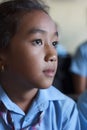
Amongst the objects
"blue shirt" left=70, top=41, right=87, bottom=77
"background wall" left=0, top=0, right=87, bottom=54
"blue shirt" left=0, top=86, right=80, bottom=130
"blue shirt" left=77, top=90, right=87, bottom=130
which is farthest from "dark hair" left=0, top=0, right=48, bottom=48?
"background wall" left=0, top=0, right=87, bottom=54

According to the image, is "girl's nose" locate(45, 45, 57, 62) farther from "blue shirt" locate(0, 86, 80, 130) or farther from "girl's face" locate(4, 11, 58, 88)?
"blue shirt" locate(0, 86, 80, 130)

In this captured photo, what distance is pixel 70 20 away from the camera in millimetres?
2529

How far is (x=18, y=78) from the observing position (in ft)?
3.27

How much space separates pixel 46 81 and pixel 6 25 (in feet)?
0.65

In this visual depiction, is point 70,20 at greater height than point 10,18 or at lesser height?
lesser

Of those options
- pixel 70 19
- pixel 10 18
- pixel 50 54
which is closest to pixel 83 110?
pixel 50 54

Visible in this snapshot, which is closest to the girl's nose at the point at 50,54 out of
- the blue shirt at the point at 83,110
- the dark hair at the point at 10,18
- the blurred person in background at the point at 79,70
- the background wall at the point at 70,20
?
the dark hair at the point at 10,18

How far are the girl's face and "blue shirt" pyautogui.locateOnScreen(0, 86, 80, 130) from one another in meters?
0.07

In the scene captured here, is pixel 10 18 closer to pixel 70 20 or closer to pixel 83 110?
pixel 83 110

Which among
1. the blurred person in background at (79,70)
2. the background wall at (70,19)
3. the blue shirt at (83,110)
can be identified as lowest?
the blurred person in background at (79,70)

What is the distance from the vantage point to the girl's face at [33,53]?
0.95 metres

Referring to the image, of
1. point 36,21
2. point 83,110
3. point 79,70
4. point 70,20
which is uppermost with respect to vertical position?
point 36,21

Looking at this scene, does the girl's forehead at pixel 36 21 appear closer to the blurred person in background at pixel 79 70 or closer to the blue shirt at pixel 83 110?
the blue shirt at pixel 83 110

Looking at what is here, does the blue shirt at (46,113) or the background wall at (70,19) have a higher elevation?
the background wall at (70,19)
